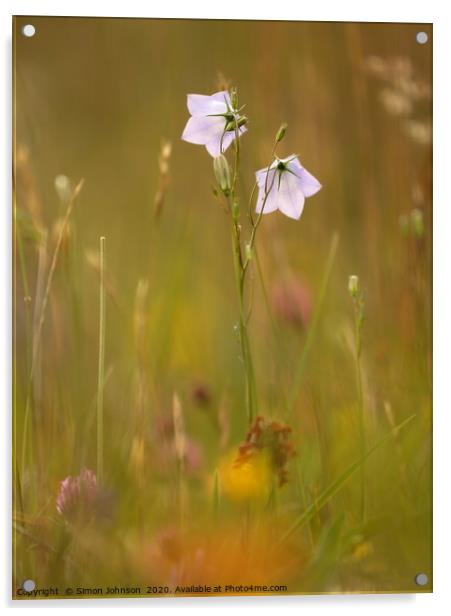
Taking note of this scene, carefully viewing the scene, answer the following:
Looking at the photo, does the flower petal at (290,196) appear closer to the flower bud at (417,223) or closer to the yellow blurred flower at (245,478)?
the flower bud at (417,223)

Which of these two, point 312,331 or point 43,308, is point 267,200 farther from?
point 43,308

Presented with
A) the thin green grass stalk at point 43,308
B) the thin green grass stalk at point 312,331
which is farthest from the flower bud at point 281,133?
the thin green grass stalk at point 43,308

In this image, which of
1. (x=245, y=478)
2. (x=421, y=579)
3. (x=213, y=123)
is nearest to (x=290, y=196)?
(x=213, y=123)

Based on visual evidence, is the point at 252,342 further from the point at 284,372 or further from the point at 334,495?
the point at 334,495

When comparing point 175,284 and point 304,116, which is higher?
point 304,116
